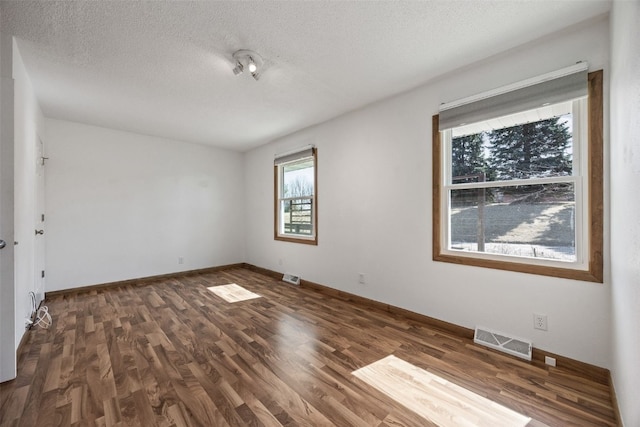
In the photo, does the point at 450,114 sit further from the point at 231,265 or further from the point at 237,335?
the point at 231,265

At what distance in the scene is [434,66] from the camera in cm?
244

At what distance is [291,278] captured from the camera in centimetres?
445

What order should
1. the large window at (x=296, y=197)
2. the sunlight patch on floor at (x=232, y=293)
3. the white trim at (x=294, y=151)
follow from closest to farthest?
the sunlight patch on floor at (x=232, y=293) → the white trim at (x=294, y=151) → the large window at (x=296, y=197)

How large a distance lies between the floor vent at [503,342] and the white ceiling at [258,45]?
2379mm

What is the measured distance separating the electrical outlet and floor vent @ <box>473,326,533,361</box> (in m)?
Result: 0.15

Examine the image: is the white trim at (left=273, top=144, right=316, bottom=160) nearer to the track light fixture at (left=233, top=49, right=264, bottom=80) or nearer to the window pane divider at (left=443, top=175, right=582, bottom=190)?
the track light fixture at (left=233, top=49, right=264, bottom=80)

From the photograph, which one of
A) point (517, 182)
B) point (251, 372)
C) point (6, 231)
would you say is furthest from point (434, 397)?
point (6, 231)

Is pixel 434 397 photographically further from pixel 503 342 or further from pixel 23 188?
pixel 23 188

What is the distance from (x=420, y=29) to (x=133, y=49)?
7.45ft

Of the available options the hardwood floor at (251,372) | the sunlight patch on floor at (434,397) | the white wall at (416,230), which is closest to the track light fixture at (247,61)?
the white wall at (416,230)

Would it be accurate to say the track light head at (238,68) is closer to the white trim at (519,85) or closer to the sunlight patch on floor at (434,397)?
the white trim at (519,85)

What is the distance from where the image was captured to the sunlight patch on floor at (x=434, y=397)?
1.49 meters

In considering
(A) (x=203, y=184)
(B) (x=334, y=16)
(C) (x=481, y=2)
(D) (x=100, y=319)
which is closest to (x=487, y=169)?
(C) (x=481, y=2)

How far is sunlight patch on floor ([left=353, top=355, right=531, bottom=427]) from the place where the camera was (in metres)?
1.49
